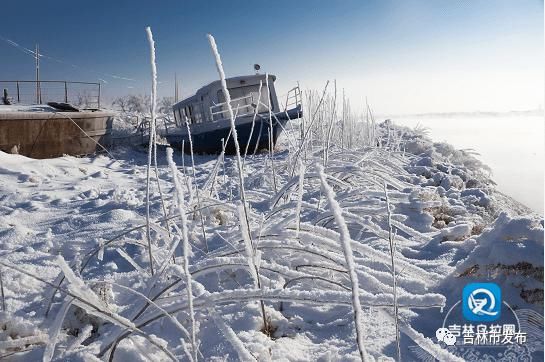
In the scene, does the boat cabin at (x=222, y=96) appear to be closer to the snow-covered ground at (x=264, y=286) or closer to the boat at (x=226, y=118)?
the boat at (x=226, y=118)

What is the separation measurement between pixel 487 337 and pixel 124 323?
34.7 inches

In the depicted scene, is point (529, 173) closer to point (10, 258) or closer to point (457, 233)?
point (457, 233)

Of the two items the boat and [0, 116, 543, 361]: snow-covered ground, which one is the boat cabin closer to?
the boat

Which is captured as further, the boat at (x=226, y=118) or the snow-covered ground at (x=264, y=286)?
the boat at (x=226, y=118)

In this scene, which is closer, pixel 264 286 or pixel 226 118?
pixel 264 286

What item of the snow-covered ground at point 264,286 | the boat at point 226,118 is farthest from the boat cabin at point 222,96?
the snow-covered ground at point 264,286

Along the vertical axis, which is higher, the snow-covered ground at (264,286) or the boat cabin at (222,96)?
the boat cabin at (222,96)

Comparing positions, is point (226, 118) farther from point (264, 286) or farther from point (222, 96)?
point (264, 286)

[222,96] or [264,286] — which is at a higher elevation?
[222,96]

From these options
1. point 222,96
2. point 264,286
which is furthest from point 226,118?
point 264,286

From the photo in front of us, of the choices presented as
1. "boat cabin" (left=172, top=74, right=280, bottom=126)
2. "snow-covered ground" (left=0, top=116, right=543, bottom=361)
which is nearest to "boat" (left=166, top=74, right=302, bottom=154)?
"boat cabin" (left=172, top=74, right=280, bottom=126)

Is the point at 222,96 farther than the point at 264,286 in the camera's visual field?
Yes

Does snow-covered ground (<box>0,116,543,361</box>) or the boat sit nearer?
snow-covered ground (<box>0,116,543,361</box>)

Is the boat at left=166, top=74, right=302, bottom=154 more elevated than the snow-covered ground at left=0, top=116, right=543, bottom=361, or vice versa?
the boat at left=166, top=74, right=302, bottom=154
